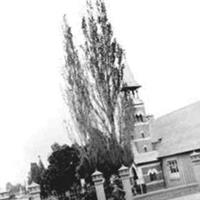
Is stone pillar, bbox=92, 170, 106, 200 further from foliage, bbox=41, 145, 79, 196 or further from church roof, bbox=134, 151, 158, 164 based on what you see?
foliage, bbox=41, 145, 79, 196

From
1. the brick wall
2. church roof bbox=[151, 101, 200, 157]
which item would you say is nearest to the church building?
church roof bbox=[151, 101, 200, 157]

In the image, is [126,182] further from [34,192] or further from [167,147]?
[167,147]

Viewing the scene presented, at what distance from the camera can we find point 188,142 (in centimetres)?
3116

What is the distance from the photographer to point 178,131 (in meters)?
34.5

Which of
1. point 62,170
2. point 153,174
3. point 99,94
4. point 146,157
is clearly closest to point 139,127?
point 146,157

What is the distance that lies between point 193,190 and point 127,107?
656 cm

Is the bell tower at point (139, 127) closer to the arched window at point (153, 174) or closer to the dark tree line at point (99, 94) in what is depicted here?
the arched window at point (153, 174)

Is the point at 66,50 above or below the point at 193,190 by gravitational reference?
above

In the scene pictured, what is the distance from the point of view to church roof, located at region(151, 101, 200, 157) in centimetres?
3133

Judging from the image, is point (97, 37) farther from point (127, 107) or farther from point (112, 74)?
point (127, 107)

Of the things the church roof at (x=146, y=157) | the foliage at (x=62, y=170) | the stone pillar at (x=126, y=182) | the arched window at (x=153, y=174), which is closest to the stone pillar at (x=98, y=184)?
the stone pillar at (x=126, y=182)

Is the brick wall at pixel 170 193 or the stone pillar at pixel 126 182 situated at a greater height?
the stone pillar at pixel 126 182

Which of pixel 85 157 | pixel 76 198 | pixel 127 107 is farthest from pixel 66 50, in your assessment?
pixel 76 198

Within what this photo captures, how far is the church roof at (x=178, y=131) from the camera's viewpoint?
31328mm
